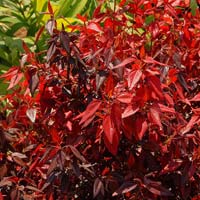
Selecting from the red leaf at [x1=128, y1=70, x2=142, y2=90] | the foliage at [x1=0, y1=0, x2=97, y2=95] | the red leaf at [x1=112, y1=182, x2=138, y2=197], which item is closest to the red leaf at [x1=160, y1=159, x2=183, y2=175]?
the red leaf at [x1=112, y1=182, x2=138, y2=197]

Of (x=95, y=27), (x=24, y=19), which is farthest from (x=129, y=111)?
(x=24, y=19)

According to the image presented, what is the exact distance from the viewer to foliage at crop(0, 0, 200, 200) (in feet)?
5.16

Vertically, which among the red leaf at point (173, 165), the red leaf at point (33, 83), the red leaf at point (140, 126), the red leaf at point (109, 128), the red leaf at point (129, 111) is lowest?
the red leaf at point (173, 165)

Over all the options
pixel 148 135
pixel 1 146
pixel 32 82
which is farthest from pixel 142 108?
pixel 1 146

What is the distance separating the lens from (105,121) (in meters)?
1.49

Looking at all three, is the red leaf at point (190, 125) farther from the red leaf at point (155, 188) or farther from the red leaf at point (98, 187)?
the red leaf at point (98, 187)

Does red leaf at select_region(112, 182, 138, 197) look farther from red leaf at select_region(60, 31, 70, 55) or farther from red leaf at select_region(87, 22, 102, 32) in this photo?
red leaf at select_region(87, 22, 102, 32)

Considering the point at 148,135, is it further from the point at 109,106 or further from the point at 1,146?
the point at 1,146

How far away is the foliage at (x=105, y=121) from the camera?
5.16 feet

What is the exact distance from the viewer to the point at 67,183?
5.50ft

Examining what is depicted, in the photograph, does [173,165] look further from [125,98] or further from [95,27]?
[95,27]

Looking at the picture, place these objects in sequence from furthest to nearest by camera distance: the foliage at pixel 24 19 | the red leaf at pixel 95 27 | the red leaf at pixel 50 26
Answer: the foliage at pixel 24 19, the red leaf at pixel 95 27, the red leaf at pixel 50 26

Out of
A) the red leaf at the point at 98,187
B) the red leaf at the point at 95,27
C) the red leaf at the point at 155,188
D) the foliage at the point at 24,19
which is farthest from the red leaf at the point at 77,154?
the foliage at the point at 24,19

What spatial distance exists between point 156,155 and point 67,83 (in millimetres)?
393
